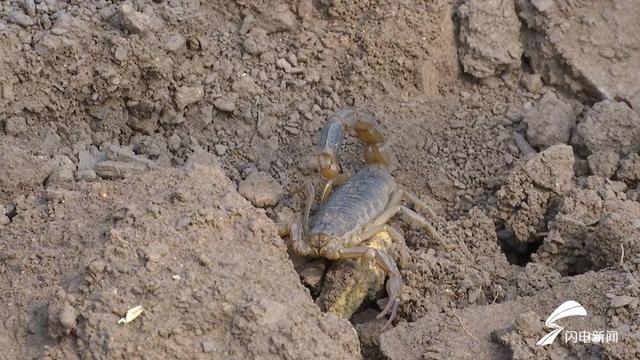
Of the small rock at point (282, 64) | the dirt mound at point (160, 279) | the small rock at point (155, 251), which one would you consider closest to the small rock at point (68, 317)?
the dirt mound at point (160, 279)

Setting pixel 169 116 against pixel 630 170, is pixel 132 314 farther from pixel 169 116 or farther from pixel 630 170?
pixel 630 170

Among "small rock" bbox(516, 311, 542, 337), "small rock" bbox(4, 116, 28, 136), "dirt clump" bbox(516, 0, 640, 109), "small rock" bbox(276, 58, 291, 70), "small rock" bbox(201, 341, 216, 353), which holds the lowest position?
"small rock" bbox(4, 116, 28, 136)

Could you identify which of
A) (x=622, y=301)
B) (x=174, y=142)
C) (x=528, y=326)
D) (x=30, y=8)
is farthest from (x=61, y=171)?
(x=622, y=301)

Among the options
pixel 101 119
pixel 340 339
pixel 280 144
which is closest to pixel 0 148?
pixel 101 119

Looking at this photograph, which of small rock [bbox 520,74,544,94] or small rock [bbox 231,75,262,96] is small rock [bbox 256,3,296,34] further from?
small rock [bbox 520,74,544,94]

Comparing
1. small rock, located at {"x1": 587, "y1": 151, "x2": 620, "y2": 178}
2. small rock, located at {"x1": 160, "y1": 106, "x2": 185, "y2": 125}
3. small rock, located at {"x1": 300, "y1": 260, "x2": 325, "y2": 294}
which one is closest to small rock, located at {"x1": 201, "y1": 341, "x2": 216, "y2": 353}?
small rock, located at {"x1": 300, "y1": 260, "x2": 325, "y2": 294}
